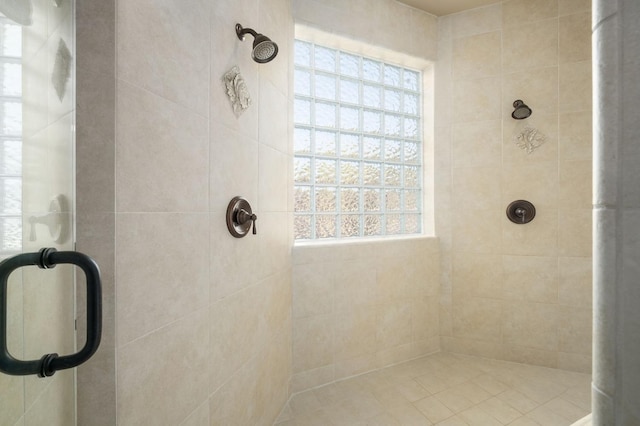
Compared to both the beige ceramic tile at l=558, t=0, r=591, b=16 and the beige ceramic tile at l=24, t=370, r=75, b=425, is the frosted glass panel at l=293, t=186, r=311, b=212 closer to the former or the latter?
the beige ceramic tile at l=24, t=370, r=75, b=425

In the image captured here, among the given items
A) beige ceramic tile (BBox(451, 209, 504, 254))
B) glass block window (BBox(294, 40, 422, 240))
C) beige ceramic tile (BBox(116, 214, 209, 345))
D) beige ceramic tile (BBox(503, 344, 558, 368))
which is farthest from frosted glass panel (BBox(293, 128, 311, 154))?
beige ceramic tile (BBox(503, 344, 558, 368))

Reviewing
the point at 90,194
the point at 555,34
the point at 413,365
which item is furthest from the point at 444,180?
the point at 90,194

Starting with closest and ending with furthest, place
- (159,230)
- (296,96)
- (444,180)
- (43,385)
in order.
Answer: (43,385) < (159,230) < (296,96) < (444,180)

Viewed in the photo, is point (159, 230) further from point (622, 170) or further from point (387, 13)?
point (387, 13)

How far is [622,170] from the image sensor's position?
402mm

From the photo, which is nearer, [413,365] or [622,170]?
[622,170]

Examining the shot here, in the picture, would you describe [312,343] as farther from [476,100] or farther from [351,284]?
[476,100]

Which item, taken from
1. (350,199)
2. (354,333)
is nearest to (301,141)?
(350,199)

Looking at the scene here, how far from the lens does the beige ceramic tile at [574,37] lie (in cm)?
229

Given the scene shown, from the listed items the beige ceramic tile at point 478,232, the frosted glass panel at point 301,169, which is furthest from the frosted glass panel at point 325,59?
the beige ceramic tile at point 478,232

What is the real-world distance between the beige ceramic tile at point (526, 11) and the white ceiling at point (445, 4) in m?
0.14

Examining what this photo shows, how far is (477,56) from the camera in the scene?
2.58 metres

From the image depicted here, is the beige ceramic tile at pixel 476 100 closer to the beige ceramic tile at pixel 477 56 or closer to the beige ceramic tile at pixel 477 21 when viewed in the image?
the beige ceramic tile at pixel 477 56

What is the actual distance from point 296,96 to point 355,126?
0.54 metres
